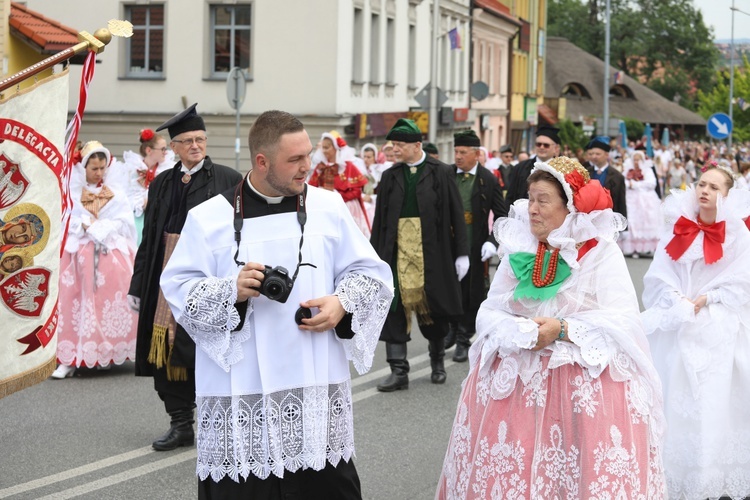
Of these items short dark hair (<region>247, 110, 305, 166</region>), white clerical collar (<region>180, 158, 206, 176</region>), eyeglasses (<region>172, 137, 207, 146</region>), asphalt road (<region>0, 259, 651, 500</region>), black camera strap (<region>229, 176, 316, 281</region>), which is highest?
eyeglasses (<region>172, 137, 207, 146</region>)

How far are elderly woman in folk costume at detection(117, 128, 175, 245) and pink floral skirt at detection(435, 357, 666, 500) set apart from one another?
8839 mm

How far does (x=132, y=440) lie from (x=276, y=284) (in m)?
3.96

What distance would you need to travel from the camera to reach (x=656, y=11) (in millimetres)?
96062

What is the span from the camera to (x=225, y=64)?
29875mm

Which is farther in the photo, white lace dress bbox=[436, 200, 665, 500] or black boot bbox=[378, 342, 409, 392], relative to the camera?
black boot bbox=[378, 342, 409, 392]

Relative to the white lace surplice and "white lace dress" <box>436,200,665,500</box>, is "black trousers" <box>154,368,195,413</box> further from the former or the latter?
the white lace surplice

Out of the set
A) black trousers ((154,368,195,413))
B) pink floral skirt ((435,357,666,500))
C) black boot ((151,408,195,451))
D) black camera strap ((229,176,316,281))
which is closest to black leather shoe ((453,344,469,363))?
black boot ((151,408,195,451))

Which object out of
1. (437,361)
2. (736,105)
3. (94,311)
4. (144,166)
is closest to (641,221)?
(144,166)

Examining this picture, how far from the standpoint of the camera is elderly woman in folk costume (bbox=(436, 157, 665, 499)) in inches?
217

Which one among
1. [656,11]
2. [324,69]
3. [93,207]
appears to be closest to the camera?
[93,207]

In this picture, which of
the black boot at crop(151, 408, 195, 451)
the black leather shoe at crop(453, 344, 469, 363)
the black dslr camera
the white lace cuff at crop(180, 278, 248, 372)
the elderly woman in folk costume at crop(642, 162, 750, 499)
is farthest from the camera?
the black leather shoe at crop(453, 344, 469, 363)

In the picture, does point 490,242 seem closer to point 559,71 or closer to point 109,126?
point 109,126

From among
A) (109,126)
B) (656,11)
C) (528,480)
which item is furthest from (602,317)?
(656,11)

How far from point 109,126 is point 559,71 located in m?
45.5
